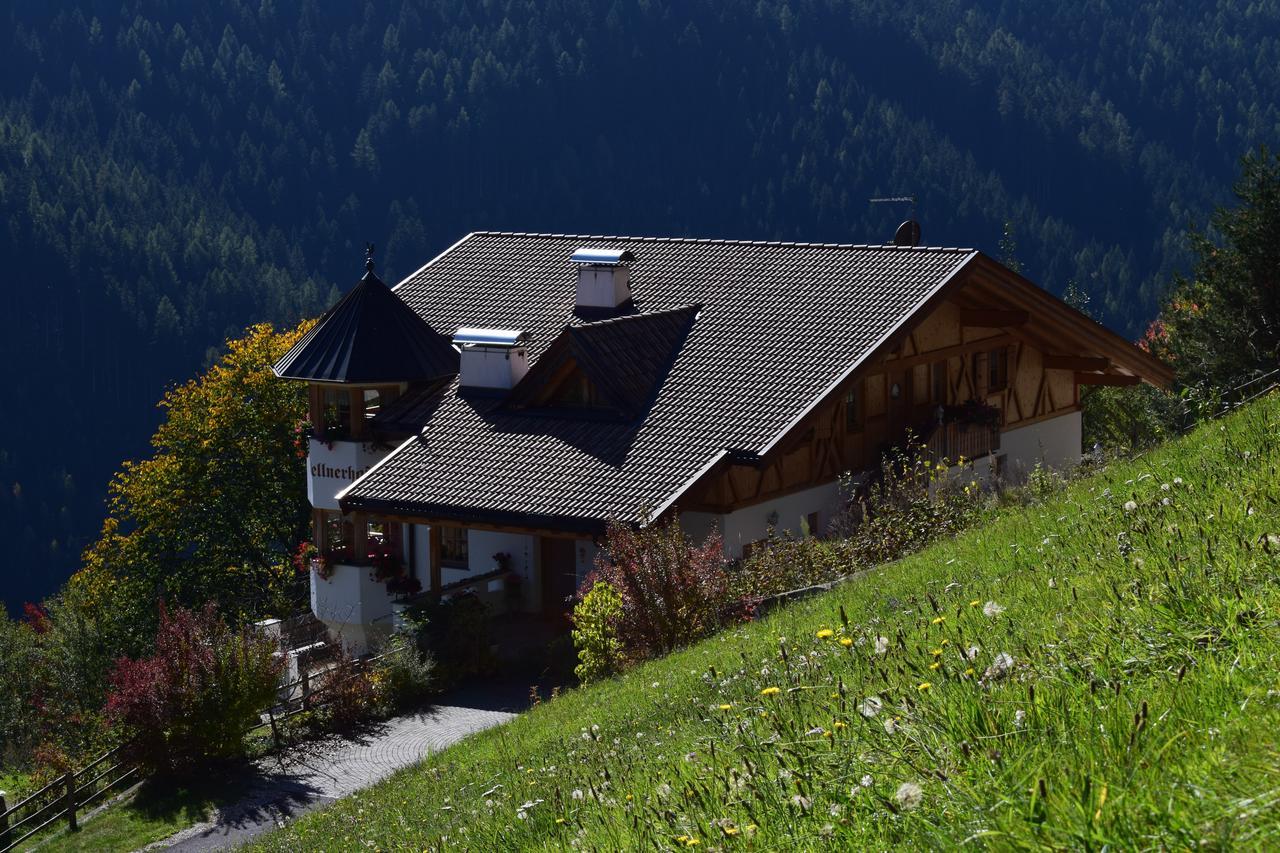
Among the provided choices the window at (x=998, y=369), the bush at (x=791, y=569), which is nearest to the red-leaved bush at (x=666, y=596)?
the bush at (x=791, y=569)

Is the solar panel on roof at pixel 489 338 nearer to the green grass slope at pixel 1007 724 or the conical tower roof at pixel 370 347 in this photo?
the conical tower roof at pixel 370 347

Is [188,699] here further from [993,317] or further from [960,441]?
[993,317]

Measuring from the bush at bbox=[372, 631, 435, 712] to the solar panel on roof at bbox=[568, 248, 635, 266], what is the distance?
11.1 m

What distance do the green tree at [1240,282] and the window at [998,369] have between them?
13.1ft

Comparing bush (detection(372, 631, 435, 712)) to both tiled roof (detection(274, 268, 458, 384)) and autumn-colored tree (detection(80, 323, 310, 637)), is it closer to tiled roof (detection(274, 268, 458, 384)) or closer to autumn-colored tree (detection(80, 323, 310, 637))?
tiled roof (detection(274, 268, 458, 384))

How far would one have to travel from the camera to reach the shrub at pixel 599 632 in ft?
66.6

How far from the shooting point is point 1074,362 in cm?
3625

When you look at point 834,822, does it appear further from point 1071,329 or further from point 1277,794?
point 1071,329

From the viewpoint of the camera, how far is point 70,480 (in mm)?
145500

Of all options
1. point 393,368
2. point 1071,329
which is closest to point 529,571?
point 393,368

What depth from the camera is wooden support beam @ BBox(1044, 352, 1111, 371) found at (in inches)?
1417

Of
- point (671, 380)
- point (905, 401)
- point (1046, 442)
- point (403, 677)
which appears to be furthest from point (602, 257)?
point (403, 677)

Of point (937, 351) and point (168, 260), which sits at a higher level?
point (168, 260)

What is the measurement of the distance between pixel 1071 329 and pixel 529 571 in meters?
13.0
